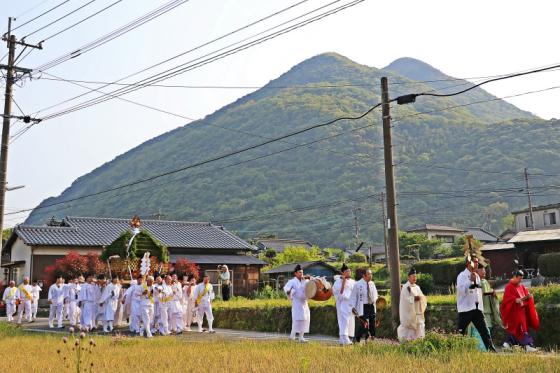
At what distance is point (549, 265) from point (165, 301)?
79.6ft

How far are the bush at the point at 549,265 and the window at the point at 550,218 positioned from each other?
22642 millimetres

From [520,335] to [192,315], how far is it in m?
12.5

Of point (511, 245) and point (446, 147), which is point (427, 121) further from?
point (511, 245)

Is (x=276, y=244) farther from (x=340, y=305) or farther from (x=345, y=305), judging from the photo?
(x=345, y=305)

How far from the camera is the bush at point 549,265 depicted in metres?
34.2

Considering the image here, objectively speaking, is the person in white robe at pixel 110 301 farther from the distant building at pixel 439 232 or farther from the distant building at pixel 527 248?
the distant building at pixel 439 232

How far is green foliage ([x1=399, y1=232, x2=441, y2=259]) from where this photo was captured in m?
58.7

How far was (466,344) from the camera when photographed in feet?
34.8

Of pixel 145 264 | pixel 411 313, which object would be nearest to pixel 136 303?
pixel 145 264

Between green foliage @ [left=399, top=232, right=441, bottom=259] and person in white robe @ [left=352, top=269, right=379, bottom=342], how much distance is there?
43.0 metres

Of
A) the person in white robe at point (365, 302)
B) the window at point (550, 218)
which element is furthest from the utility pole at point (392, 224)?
the window at point (550, 218)

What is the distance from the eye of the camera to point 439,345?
415 inches

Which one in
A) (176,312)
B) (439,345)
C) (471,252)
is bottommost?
(439,345)

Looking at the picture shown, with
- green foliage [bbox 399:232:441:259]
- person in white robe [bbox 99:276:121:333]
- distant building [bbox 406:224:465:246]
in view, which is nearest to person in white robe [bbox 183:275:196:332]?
person in white robe [bbox 99:276:121:333]
